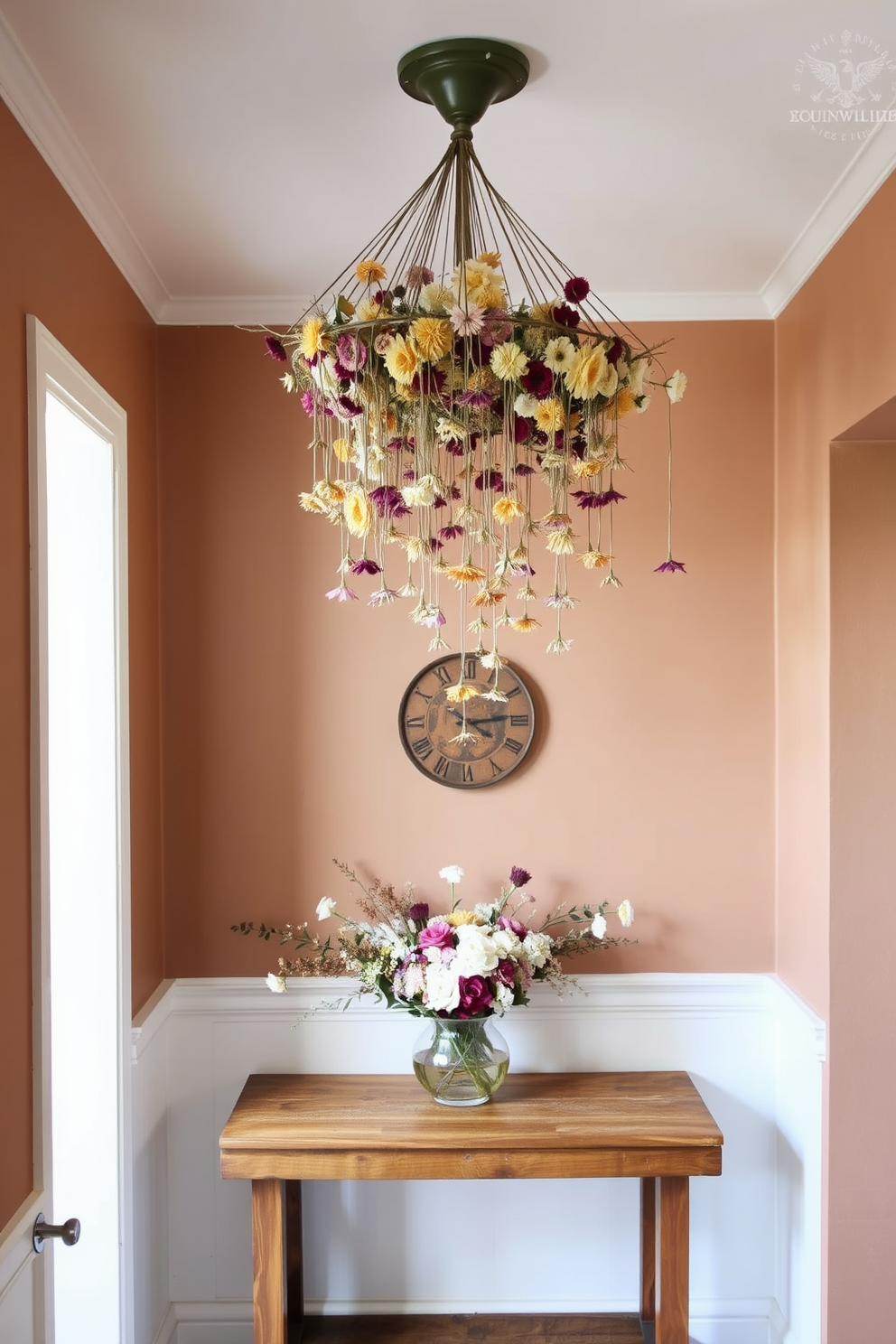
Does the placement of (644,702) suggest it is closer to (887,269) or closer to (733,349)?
(733,349)

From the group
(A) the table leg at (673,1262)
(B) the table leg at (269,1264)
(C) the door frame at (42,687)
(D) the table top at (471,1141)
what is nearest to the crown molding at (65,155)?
(C) the door frame at (42,687)

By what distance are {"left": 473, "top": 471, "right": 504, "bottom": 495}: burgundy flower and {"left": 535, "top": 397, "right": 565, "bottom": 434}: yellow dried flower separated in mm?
167

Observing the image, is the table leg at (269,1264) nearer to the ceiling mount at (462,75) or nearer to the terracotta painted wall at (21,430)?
the terracotta painted wall at (21,430)

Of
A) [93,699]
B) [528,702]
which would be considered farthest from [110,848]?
[528,702]

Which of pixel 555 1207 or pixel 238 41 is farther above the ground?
pixel 238 41

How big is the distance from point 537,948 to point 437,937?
248 millimetres

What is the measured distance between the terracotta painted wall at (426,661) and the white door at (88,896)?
1.69ft

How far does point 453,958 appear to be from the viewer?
2.54 metres

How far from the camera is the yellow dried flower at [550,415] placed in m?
1.46

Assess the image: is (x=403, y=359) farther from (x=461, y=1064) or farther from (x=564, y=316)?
(x=461, y=1064)

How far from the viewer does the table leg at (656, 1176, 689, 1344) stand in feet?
7.93

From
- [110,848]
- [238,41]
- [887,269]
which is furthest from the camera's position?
[110,848]

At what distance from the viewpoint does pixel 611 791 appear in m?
2.88

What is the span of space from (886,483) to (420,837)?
4.80 ft
